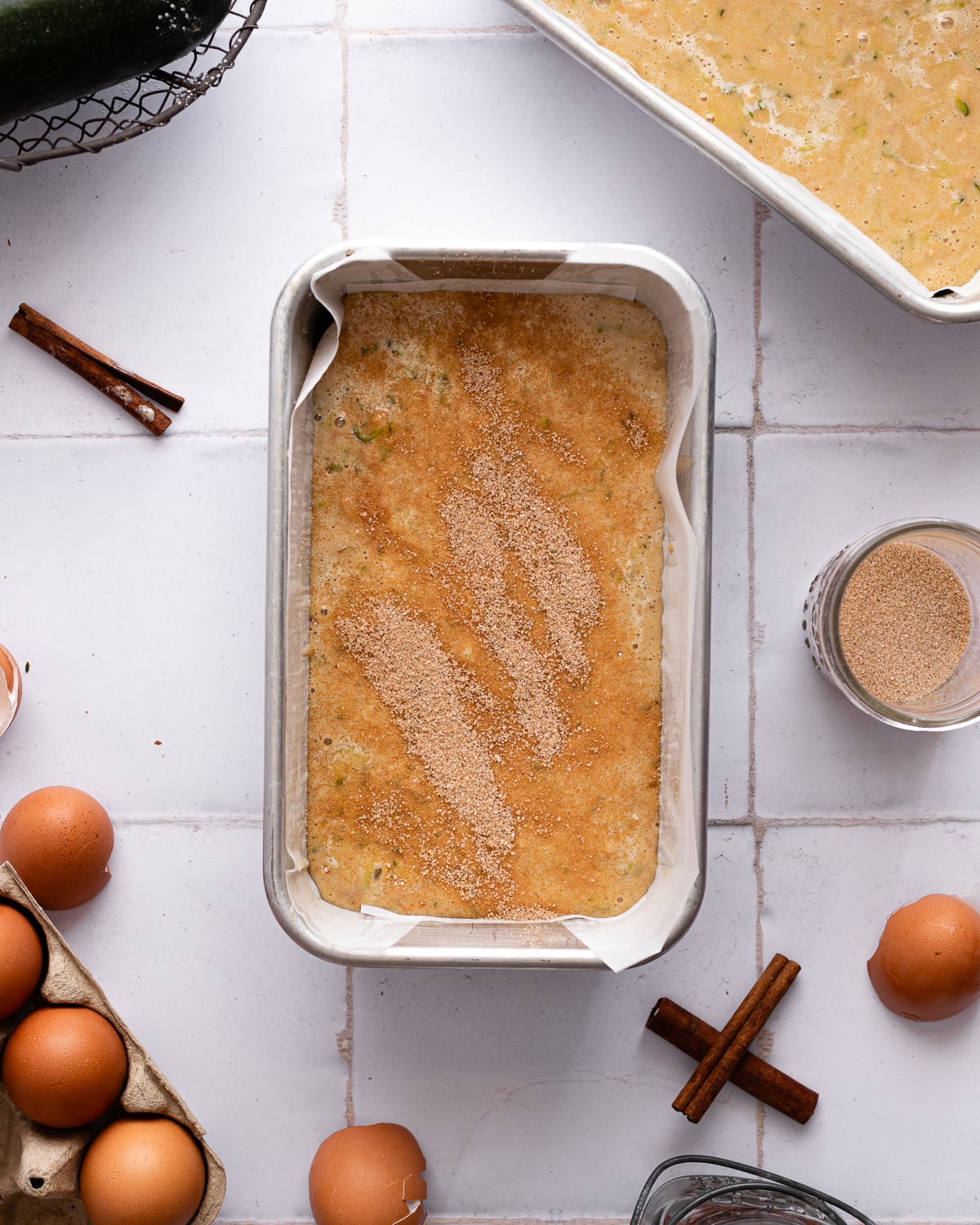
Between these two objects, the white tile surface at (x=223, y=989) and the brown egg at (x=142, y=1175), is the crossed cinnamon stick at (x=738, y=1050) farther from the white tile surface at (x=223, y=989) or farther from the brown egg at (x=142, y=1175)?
the brown egg at (x=142, y=1175)

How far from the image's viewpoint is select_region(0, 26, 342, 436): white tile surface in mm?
1420

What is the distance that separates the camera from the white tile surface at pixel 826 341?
4.68 feet

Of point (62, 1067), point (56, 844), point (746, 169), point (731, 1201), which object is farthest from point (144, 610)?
point (731, 1201)

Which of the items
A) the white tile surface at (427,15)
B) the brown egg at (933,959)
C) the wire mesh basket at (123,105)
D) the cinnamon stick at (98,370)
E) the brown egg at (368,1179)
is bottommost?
the brown egg at (368,1179)

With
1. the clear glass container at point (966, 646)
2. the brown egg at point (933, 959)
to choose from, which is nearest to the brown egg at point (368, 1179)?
the brown egg at point (933, 959)

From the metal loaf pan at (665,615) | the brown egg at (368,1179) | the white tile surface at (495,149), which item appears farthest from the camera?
the white tile surface at (495,149)

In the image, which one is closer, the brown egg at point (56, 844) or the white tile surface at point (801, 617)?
the brown egg at point (56, 844)

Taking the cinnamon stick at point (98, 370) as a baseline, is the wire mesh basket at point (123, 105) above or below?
above

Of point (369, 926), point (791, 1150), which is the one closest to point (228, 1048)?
point (369, 926)

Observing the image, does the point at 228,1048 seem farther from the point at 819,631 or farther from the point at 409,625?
the point at 819,631

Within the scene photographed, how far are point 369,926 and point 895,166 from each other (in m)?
1.20

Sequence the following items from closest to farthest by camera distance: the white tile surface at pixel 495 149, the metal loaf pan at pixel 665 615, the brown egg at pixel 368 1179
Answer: the metal loaf pan at pixel 665 615 → the brown egg at pixel 368 1179 → the white tile surface at pixel 495 149

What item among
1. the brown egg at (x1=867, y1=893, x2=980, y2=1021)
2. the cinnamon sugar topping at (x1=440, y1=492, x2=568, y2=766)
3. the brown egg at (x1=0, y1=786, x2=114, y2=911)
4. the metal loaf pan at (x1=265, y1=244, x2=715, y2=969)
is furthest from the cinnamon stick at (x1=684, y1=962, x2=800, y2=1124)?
the brown egg at (x1=0, y1=786, x2=114, y2=911)

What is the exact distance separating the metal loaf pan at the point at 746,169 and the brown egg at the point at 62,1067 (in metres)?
1.30
